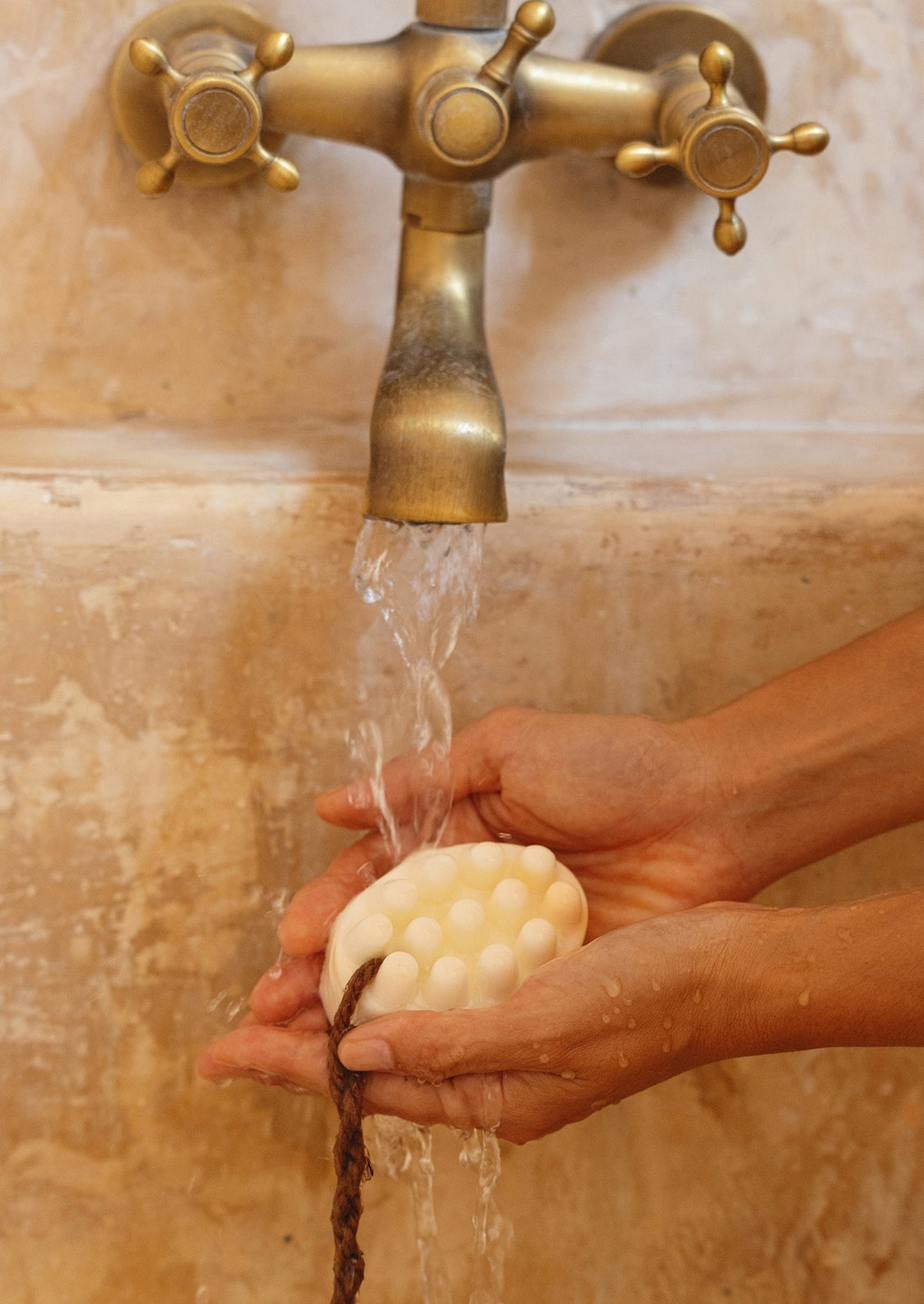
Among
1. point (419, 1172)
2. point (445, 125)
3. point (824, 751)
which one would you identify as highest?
point (445, 125)

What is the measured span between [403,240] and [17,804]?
357 mm

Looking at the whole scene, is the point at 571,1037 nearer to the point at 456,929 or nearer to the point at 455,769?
the point at 456,929

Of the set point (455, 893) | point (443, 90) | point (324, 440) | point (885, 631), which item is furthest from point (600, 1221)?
point (443, 90)

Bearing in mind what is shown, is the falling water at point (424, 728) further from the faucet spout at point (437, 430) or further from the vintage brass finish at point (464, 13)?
the vintage brass finish at point (464, 13)

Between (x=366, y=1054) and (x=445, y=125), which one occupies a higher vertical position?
(x=445, y=125)

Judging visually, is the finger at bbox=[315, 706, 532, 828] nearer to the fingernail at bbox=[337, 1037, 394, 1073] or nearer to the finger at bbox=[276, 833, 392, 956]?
the finger at bbox=[276, 833, 392, 956]

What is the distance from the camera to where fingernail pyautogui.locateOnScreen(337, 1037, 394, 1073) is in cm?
53

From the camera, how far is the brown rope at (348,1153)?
20.3 inches

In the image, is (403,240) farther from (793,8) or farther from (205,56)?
(793,8)

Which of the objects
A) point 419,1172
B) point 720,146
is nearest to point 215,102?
point 720,146

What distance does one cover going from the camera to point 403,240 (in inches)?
24.7

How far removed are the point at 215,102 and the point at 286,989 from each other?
0.43m

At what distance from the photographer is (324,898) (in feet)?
2.08

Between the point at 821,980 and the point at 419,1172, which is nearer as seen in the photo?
the point at 821,980
